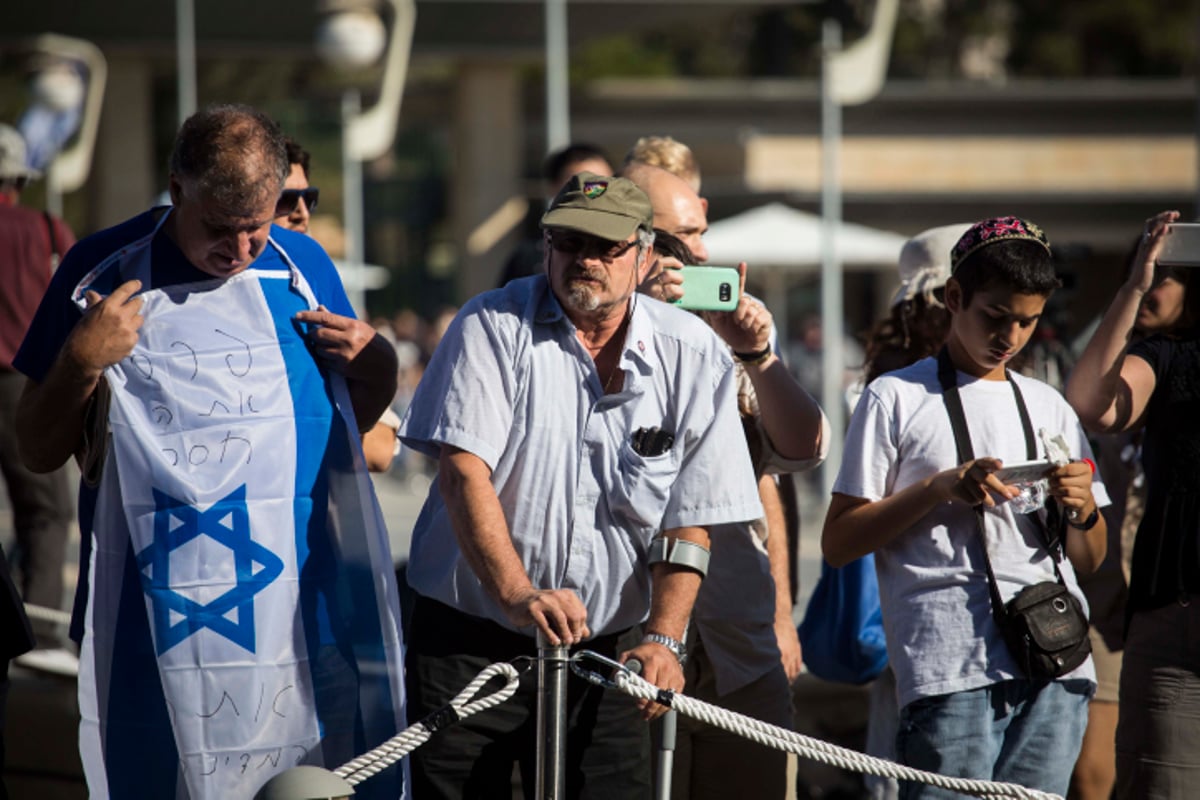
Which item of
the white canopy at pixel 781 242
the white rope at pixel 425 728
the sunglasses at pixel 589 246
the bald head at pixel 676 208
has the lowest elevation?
the white rope at pixel 425 728

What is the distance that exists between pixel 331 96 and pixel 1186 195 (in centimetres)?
2348

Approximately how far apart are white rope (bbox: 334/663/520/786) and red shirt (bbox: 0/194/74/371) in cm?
386

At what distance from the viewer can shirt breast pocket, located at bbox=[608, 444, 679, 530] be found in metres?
A: 3.60

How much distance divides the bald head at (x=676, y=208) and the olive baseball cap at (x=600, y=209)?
928mm

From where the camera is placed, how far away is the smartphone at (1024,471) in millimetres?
3828

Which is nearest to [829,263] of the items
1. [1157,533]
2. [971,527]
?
[1157,533]

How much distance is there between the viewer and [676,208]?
4.63m

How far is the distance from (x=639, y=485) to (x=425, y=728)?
0.71m

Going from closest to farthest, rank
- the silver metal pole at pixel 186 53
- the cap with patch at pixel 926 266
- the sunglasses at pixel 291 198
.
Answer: the sunglasses at pixel 291 198
the cap with patch at pixel 926 266
the silver metal pole at pixel 186 53

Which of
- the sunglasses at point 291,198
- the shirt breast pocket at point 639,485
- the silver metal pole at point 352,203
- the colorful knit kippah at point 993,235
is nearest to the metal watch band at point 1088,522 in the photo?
the colorful knit kippah at point 993,235

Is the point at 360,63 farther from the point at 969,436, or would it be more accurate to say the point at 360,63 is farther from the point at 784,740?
the point at 784,740

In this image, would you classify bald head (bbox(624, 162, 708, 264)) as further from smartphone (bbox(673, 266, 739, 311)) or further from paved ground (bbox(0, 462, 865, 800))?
paved ground (bbox(0, 462, 865, 800))

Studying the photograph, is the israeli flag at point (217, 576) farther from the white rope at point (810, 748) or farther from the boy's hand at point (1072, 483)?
the boy's hand at point (1072, 483)

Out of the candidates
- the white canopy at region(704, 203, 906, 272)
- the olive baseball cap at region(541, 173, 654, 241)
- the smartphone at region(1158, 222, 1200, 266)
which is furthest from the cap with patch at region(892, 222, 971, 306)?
the white canopy at region(704, 203, 906, 272)
